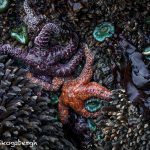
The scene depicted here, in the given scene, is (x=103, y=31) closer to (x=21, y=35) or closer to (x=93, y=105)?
(x=93, y=105)

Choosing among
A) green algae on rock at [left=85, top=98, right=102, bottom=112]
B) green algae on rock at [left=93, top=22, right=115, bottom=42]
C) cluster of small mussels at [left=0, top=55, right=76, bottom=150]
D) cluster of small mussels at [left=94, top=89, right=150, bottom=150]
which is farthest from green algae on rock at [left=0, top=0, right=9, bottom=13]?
cluster of small mussels at [left=94, top=89, right=150, bottom=150]

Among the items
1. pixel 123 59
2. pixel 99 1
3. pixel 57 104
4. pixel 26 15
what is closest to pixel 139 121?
pixel 123 59

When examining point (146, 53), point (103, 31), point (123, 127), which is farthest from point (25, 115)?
point (146, 53)

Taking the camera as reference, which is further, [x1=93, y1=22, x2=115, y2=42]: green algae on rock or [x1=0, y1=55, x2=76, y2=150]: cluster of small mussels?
[x1=93, y1=22, x2=115, y2=42]: green algae on rock

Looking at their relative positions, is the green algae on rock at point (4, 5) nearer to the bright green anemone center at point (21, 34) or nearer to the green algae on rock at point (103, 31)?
the bright green anemone center at point (21, 34)

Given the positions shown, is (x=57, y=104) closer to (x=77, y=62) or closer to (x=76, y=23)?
(x=77, y=62)

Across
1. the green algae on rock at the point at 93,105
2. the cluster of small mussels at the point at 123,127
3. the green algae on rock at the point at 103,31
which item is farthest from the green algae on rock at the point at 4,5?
the cluster of small mussels at the point at 123,127

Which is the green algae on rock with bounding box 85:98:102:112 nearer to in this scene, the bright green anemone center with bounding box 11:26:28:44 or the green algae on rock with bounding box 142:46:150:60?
the green algae on rock with bounding box 142:46:150:60
